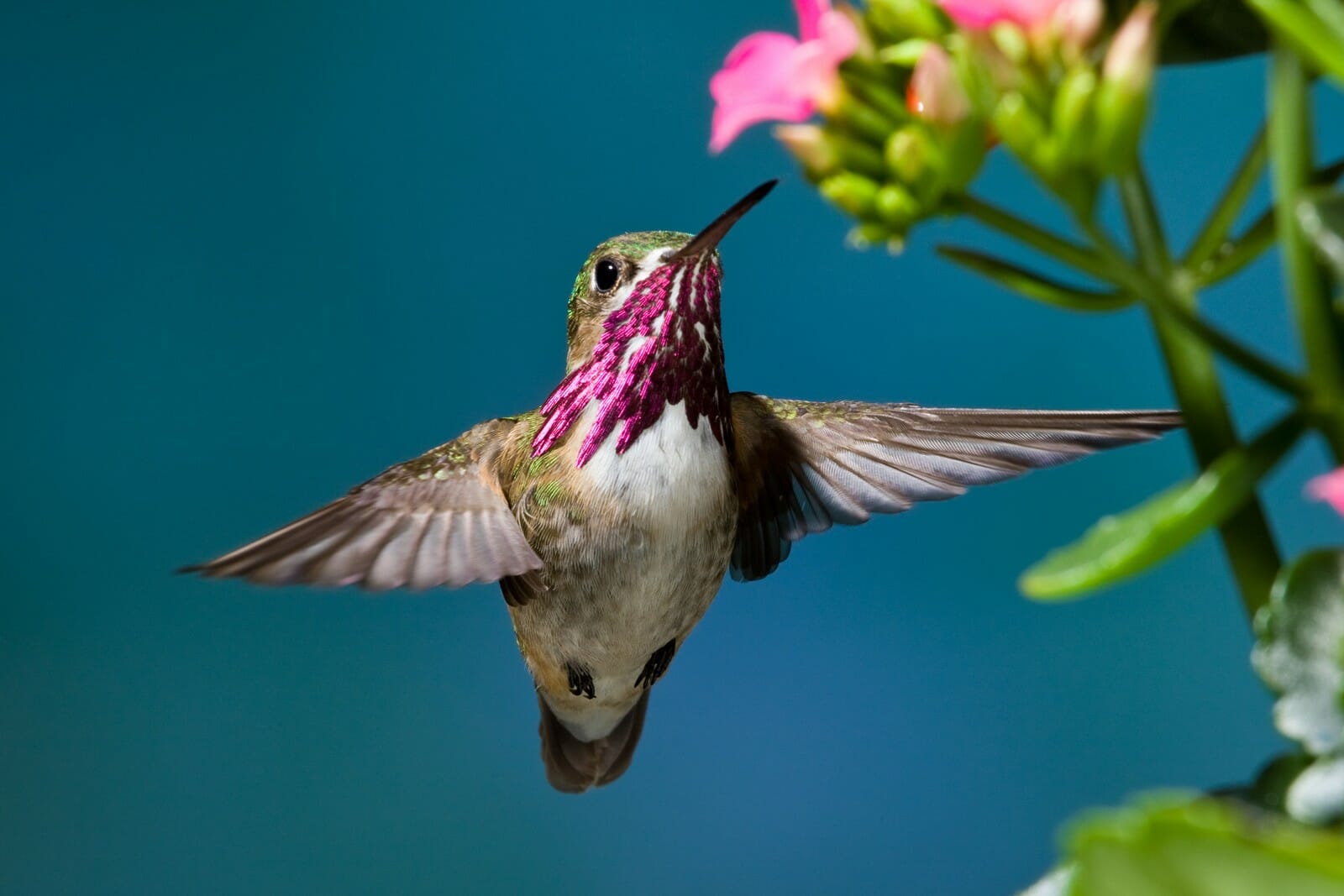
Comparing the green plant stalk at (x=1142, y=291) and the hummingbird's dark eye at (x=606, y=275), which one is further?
the hummingbird's dark eye at (x=606, y=275)

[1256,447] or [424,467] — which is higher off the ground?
[424,467]

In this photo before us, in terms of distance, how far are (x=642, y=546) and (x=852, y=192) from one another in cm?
41

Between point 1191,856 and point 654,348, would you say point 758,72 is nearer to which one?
point 1191,856

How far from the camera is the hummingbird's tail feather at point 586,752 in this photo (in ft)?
3.44

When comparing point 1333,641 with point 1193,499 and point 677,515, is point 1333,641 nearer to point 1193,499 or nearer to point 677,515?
point 1193,499

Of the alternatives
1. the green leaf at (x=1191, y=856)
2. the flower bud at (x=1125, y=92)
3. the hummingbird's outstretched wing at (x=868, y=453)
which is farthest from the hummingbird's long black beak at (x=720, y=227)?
the green leaf at (x=1191, y=856)

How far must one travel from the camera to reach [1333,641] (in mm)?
284

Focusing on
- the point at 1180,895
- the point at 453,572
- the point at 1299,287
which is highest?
the point at 453,572

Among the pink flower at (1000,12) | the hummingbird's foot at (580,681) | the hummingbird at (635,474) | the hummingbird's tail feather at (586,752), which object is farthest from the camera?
the hummingbird's tail feather at (586,752)

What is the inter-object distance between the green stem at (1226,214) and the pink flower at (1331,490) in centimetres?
8

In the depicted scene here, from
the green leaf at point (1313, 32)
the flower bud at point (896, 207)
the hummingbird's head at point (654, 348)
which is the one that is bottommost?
the green leaf at point (1313, 32)

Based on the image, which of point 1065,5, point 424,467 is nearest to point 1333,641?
point 1065,5

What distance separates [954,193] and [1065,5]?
52 mm

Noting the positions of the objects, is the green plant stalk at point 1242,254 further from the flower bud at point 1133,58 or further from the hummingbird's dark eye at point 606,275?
the hummingbird's dark eye at point 606,275
